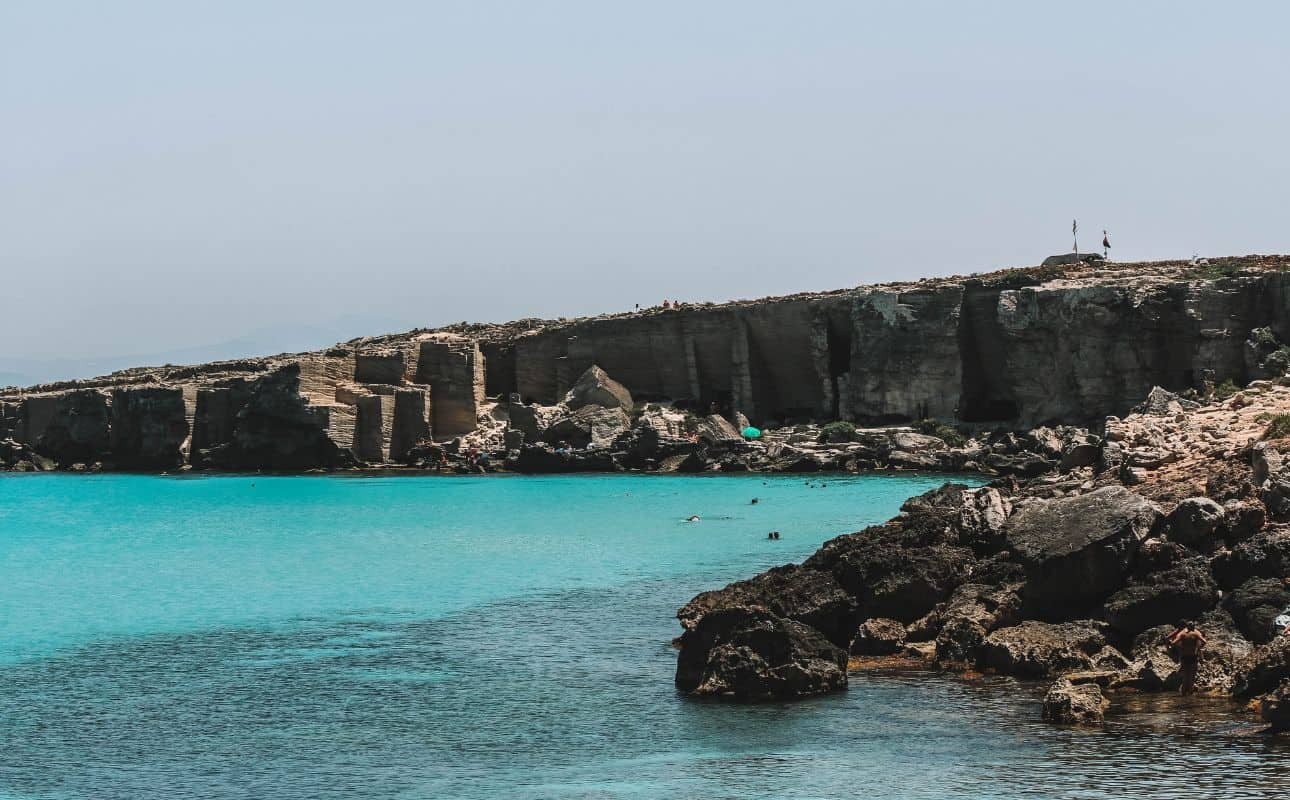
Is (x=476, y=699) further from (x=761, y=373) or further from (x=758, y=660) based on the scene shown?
(x=761, y=373)

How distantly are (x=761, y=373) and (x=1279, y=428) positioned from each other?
3755 cm

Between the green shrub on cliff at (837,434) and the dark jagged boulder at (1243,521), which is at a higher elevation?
the green shrub on cliff at (837,434)

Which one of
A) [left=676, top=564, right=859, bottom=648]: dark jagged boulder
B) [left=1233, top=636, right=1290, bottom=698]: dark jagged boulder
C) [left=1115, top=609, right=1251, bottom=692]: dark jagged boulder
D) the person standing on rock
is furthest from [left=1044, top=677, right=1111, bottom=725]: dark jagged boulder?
[left=676, top=564, right=859, bottom=648]: dark jagged boulder

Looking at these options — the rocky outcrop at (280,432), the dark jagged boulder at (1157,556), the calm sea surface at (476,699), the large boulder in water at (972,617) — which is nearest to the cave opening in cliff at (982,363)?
the calm sea surface at (476,699)

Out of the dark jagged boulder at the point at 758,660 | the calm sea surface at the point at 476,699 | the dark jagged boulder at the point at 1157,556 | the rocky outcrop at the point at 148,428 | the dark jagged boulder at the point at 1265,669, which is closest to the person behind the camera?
the calm sea surface at the point at 476,699

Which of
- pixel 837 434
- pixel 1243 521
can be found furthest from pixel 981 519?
pixel 837 434

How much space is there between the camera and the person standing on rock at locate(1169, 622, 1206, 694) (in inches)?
556

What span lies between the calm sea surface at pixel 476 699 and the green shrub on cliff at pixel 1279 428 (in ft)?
27.1

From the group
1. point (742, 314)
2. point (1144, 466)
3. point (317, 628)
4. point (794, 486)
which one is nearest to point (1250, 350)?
point (794, 486)

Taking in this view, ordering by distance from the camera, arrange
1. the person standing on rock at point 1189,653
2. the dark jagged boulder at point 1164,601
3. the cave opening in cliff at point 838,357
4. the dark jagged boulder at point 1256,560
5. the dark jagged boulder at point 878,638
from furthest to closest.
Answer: the cave opening in cliff at point 838,357, the dark jagged boulder at point 878,638, the dark jagged boulder at point 1256,560, the dark jagged boulder at point 1164,601, the person standing on rock at point 1189,653

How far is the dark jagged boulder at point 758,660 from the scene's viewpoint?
49.0 feet

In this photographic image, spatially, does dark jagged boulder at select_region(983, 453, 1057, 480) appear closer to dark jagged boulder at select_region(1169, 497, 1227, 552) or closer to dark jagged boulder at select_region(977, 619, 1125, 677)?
dark jagged boulder at select_region(1169, 497, 1227, 552)

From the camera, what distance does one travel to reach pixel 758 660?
49.4 feet

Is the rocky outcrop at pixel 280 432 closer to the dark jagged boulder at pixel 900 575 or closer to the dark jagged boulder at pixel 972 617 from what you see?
the dark jagged boulder at pixel 900 575
